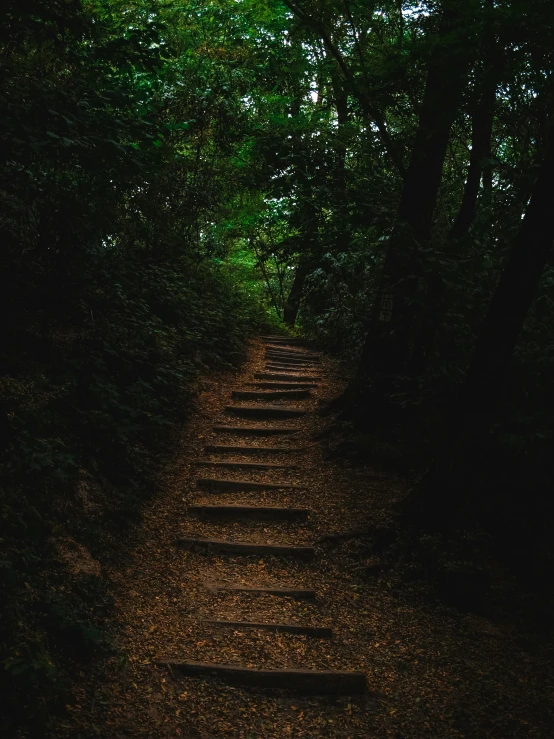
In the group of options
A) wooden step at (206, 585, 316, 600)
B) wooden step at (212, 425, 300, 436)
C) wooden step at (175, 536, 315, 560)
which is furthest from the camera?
wooden step at (212, 425, 300, 436)

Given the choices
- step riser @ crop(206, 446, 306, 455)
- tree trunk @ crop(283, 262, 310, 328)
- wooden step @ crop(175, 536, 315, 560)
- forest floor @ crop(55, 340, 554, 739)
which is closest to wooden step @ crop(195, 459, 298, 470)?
step riser @ crop(206, 446, 306, 455)

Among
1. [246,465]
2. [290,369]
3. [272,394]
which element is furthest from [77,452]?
[290,369]

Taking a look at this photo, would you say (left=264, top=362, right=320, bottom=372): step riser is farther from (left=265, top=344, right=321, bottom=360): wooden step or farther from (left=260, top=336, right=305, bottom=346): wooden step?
(left=260, top=336, right=305, bottom=346): wooden step

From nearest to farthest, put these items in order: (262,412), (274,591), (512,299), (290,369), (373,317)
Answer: (512,299) < (274,591) < (373,317) < (262,412) < (290,369)

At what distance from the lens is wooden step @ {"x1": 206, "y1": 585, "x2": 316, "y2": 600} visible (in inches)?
196

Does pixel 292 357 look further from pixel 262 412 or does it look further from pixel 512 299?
pixel 512 299

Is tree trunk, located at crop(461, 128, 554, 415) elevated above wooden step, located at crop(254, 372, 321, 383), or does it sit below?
above

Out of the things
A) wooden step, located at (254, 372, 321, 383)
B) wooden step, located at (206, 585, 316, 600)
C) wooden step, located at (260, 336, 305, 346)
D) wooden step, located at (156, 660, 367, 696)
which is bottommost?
wooden step, located at (156, 660, 367, 696)

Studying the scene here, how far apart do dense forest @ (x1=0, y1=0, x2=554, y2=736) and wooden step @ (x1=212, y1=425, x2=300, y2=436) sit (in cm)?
64

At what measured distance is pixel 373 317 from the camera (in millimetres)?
8008

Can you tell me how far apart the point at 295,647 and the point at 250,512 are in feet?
6.64

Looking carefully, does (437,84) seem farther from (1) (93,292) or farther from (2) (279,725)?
(2) (279,725)

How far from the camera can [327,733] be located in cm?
357

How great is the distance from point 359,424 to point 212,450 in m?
1.92
